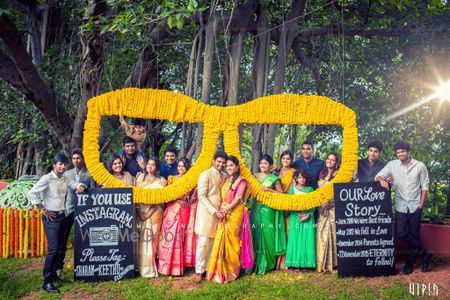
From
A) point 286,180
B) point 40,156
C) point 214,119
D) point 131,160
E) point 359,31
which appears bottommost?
→ point 286,180

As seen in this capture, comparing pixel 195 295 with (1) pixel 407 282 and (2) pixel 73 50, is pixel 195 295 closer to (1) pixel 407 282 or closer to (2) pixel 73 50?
(1) pixel 407 282

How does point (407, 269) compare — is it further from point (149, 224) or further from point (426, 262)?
point (149, 224)

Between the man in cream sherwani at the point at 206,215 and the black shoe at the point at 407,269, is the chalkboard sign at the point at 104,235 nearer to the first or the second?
the man in cream sherwani at the point at 206,215

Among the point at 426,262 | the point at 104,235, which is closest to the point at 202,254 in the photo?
the point at 104,235

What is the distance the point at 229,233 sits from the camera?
16.3ft

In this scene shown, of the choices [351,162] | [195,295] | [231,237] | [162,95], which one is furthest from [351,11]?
[195,295]

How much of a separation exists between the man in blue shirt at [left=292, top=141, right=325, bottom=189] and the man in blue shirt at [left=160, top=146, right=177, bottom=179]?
1396 millimetres

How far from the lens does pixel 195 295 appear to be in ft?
14.9

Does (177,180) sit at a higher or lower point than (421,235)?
higher

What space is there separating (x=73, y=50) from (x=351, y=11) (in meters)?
4.90

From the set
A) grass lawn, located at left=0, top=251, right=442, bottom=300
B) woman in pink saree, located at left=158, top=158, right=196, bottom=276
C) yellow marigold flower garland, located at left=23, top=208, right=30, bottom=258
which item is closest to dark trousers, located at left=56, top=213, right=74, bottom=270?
grass lawn, located at left=0, top=251, right=442, bottom=300

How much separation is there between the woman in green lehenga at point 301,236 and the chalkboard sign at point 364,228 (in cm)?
31

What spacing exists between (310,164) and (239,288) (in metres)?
1.68

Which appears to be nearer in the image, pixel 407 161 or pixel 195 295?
pixel 195 295
